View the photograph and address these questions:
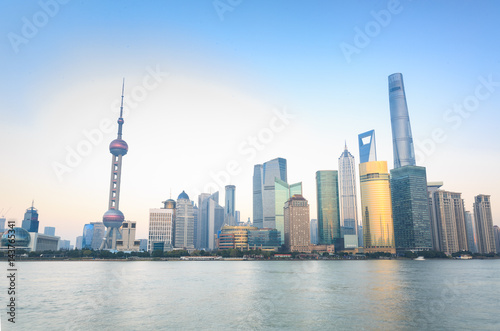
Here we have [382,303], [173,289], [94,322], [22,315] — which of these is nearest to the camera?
[94,322]

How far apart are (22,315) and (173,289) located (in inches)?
1294

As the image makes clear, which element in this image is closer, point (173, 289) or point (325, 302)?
point (325, 302)

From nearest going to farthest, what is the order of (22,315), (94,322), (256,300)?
(94,322), (22,315), (256,300)

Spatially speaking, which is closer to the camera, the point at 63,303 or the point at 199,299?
the point at 63,303

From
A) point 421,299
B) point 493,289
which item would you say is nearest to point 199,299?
point 421,299

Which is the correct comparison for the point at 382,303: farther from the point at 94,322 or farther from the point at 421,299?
the point at 94,322

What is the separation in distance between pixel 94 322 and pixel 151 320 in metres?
7.22

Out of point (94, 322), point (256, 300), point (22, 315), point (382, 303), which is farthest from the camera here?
point (256, 300)

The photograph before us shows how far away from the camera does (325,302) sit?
2452 inches

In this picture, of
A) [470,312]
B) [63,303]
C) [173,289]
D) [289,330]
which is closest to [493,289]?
[470,312]

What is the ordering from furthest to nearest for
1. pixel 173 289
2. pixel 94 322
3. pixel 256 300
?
pixel 173 289 < pixel 256 300 < pixel 94 322

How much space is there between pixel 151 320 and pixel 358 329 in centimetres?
2683

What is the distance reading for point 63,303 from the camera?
202 ft

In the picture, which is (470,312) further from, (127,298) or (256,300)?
(127,298)
